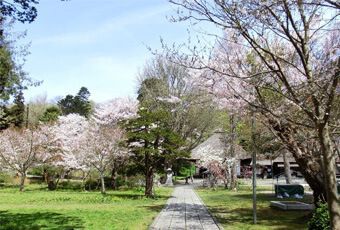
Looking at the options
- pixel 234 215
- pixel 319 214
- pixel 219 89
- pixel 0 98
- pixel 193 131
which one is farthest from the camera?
pixel 193 131

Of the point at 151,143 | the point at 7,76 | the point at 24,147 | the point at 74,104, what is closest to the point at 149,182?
the point at 151,143

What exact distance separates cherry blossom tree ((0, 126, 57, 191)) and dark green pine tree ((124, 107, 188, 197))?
10.6 meters

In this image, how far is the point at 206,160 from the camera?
3734 cm

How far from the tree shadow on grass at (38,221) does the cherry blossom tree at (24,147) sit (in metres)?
19.3

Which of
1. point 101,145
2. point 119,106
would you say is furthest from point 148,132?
point 119,106

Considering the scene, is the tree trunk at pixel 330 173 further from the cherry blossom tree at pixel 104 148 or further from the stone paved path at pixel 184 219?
the cherry blossom tree at pixel 104 148

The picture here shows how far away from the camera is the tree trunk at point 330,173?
6.46 metres

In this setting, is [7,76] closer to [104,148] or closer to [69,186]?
[104,148]

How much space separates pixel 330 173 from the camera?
6.66 metres

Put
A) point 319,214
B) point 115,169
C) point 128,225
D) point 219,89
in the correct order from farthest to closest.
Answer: point 115,169
point 219,89
point 128,225
point 319,214

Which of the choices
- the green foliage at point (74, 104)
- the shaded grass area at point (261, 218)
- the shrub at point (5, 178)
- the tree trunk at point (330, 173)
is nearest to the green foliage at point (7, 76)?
the shaded grass area at point (261, 218)

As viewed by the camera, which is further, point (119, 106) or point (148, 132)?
point (119, 106)

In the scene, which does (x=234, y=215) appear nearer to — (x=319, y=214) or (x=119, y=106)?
(x=319, y=214)

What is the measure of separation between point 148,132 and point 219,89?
494 inches
